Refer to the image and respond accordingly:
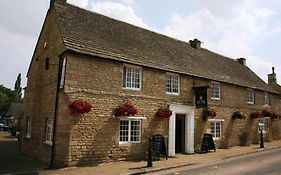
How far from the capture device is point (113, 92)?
595 inches

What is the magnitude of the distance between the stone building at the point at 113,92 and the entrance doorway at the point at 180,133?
0.21 ft

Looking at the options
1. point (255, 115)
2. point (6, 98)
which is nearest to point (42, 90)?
point (255, 115)

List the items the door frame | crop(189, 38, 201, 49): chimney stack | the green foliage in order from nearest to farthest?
the door frame → crop(189, 38, 201, 49): chimney stack → the green foliage

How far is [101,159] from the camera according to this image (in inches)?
560

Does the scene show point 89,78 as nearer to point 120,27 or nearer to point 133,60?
point 133,60

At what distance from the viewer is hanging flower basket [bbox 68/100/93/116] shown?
13.0 meters

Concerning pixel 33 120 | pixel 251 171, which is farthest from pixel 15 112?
pixel 251 171

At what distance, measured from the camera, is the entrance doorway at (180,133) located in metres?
19.0

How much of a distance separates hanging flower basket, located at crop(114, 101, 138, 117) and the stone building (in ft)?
0.96

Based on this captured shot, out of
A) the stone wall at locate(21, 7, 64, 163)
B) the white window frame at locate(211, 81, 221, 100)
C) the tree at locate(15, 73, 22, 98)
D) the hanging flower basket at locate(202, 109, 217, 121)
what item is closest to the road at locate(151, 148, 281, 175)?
the hanging flower basket at locate(202, 109, 217, 121)

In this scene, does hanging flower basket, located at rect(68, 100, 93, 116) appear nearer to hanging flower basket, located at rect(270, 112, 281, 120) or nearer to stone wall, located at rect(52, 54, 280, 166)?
stone wall, located at rect(52, 54, 280, 166)

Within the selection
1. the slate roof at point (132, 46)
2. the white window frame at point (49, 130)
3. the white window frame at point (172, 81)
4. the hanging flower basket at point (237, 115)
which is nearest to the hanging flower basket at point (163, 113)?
the white window frame at point (172, 81)

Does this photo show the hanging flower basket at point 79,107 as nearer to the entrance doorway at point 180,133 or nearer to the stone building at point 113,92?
the stone building at point 113,92

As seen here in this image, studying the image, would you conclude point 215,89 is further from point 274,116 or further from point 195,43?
point 274,116
